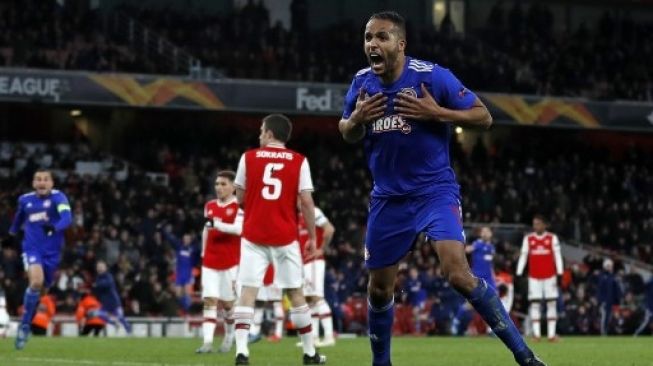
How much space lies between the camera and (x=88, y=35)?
4044 cm

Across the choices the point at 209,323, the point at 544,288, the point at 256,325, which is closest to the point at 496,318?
the point at 209,323

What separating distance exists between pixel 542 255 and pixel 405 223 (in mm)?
15100

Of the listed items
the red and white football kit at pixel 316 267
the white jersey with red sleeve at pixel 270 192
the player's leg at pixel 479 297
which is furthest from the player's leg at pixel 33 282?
the player's leg at pixel 479 297

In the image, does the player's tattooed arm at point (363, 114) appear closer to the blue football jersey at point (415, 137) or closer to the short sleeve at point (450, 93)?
the blue football jersey at point (415, 137)

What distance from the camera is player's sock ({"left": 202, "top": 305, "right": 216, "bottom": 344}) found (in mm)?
16953

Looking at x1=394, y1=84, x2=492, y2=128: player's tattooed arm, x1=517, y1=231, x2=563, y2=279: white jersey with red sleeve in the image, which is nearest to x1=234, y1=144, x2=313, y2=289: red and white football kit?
x1=394, y1=84, x2=492, y2=128: player's tattooed arm

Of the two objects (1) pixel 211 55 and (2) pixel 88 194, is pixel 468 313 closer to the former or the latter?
(2) pixel 88 194

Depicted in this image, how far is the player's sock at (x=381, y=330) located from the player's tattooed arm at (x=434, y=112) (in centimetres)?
Result: 139

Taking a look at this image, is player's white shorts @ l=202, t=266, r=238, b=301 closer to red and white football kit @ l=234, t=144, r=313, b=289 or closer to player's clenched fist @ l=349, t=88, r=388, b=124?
red and white football kit @ l=234, t=144, r=313, b=289

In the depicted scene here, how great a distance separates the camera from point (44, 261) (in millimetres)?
16938

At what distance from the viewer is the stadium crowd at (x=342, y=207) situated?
3011 centimetres

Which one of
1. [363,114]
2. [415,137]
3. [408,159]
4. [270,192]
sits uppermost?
[363,114]

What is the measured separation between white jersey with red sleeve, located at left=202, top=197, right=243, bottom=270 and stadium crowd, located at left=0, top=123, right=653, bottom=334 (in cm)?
1108

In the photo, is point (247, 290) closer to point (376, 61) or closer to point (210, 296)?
point (210, 296)
